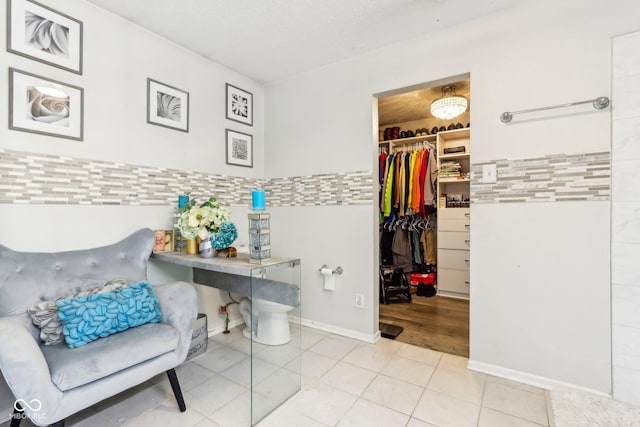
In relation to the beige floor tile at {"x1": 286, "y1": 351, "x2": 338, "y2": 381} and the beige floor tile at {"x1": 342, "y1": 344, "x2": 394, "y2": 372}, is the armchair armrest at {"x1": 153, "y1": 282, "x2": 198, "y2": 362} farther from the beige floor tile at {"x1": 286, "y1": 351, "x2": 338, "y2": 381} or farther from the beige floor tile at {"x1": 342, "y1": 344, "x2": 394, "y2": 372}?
the beige floor tile at {"x1": 342, "y1": 344, "x2": 394, "y2": 372}

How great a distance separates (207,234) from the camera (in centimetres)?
191

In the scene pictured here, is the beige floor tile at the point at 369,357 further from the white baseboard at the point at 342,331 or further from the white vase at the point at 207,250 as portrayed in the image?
the white vase at the point at 207,250

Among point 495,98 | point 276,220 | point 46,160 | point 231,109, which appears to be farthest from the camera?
point 276,220

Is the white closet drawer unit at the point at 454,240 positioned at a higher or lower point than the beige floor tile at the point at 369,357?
higher

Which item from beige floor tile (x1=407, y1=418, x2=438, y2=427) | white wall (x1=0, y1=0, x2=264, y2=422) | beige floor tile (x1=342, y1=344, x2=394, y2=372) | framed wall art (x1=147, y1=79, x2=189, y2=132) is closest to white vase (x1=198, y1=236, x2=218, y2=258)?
white wall (x1=0, y1=0, x2=264, y2=422)

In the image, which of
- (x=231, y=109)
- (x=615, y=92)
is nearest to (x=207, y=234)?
(x=231, y=109)

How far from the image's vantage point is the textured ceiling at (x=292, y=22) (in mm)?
1831

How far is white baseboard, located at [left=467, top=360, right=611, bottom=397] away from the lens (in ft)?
5.57

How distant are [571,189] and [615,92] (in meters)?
0.54

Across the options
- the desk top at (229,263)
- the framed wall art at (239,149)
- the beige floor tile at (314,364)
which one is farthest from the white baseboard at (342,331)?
the framed wall art at (239,149)

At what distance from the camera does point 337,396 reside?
1.67m

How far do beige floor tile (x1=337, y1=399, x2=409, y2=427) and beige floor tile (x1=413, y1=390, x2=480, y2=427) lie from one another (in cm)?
10

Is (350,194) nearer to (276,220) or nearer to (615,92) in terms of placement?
(276,220)

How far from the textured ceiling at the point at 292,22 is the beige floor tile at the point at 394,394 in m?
2.30
